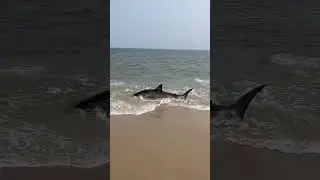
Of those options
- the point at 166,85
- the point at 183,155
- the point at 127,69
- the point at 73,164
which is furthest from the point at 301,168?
the point at 73,164

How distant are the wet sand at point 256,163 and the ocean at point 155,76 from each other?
260mm

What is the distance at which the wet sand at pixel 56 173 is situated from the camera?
1874mm

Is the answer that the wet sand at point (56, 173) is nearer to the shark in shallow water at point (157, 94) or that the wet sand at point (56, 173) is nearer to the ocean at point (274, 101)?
the shark in shallow water at point (157, 94)

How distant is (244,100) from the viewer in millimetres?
1924

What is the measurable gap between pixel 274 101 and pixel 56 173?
117cm

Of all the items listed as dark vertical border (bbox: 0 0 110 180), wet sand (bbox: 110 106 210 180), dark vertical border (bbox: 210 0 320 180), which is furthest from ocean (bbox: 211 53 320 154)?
dark vertical border (bbox: 0 0 110 180)

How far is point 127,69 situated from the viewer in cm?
194

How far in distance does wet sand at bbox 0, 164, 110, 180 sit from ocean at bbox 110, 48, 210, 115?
316 mm

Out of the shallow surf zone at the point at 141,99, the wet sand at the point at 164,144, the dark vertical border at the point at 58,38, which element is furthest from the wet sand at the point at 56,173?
the shallow surf zone at the point at 141,99

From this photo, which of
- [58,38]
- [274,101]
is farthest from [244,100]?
[58,38]

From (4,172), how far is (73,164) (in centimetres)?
34

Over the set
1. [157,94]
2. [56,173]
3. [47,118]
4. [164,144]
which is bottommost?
[56,173]

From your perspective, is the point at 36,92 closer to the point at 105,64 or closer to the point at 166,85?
the point at 105,64

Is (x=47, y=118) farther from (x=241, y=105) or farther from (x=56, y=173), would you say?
(x=241, y=105)
